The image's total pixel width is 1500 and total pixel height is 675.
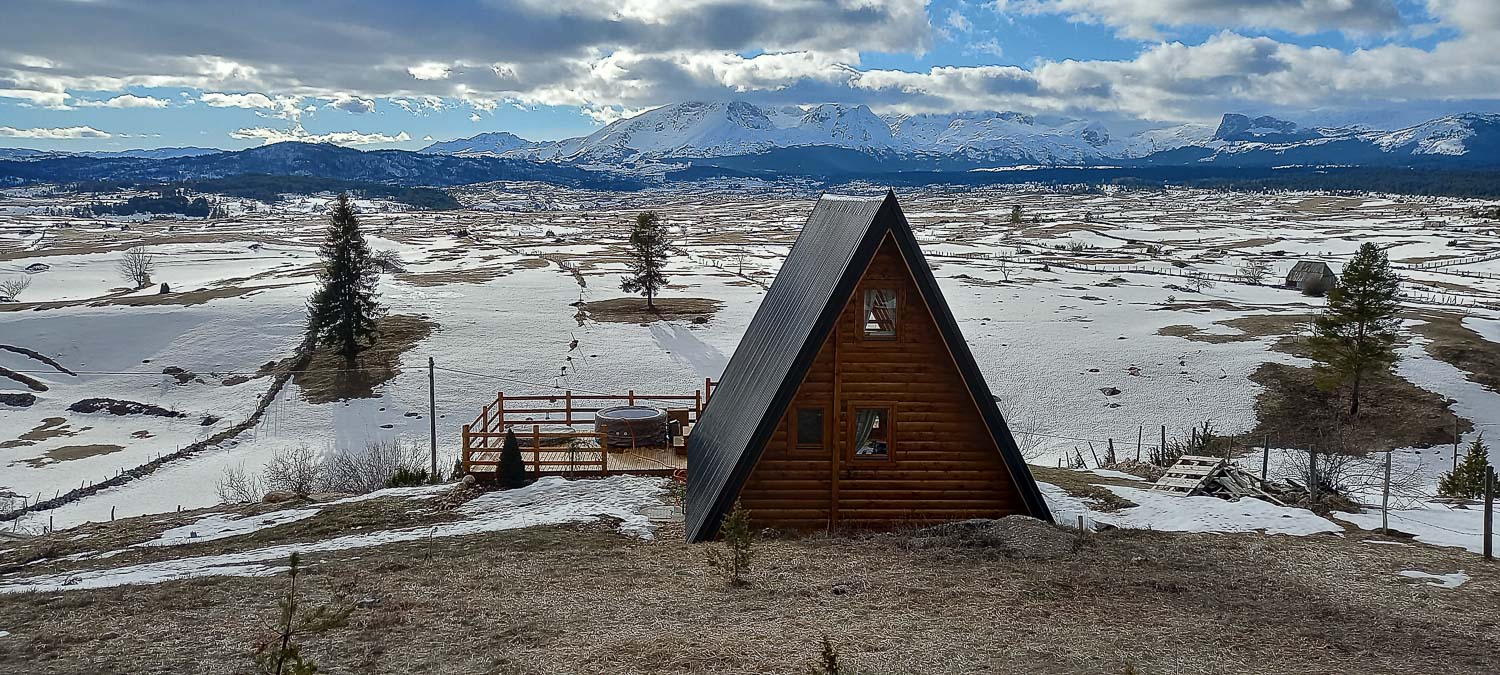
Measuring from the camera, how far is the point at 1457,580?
531 inches

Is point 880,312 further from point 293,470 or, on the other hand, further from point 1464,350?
point 1464,350

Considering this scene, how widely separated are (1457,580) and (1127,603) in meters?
5.83

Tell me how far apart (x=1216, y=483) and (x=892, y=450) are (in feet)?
35.7

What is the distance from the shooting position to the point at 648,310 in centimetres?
6322

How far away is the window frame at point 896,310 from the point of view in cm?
1562

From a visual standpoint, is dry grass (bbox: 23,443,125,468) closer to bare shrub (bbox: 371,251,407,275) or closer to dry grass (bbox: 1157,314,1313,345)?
bare shrub (bbox: 371,251,407,275)

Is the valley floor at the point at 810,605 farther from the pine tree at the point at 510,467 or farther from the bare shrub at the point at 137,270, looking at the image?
the bare shrub at the point at 137,270

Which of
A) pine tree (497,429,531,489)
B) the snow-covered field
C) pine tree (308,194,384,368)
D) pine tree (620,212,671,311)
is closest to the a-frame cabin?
pine tree (497,429,531,489)

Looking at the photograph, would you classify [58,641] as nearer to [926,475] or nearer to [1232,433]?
[926,475]

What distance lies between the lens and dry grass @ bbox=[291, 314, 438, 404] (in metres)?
43.9

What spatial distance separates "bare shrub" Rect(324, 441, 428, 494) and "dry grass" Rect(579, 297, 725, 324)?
83.9 ft

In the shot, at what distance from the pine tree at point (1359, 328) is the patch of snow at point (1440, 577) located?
2900cm

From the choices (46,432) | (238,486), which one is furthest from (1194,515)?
(46,432)

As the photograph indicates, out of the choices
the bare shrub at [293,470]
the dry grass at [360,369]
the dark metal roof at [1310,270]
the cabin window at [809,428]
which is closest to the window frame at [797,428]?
the cabin window at [809,428]
